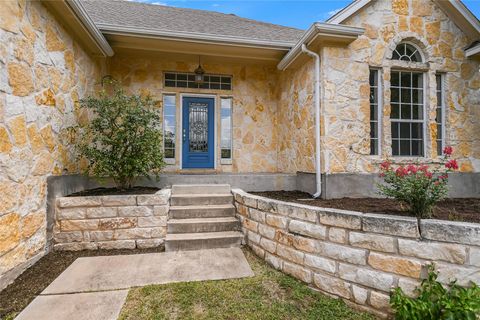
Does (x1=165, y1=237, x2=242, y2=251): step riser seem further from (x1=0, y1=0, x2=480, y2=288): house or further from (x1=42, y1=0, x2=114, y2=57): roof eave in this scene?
(x1=42, y1=0, x2=114, y2=57): roof eave

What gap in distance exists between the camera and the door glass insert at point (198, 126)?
6.54 meters

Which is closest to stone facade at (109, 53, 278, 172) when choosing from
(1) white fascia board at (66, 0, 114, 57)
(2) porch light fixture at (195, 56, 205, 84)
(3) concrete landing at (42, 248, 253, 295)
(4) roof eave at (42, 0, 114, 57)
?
(2) porch light fixture at (195, 56, 205, 84)

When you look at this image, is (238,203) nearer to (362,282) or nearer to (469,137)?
(362,282)

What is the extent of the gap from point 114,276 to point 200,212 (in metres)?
1.54

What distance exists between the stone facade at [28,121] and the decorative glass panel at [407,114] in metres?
5.98

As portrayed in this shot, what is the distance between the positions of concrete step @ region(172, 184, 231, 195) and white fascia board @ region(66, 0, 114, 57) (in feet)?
9.94

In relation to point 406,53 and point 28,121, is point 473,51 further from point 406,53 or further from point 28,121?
point 28,121

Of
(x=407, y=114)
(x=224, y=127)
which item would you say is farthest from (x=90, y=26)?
(x=407, y=114)

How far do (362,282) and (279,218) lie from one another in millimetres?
1103

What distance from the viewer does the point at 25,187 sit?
2.91 metres

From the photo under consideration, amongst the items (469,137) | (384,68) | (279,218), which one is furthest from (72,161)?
(469,137)

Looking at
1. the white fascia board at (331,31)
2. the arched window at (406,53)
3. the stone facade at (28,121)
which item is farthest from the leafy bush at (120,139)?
the arched window at (406,53)

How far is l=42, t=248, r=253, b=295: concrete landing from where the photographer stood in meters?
2.65

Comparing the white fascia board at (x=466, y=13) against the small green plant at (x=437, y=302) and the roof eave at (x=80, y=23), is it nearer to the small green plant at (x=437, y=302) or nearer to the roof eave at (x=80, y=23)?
the small green plant at (x=437, y=302)
